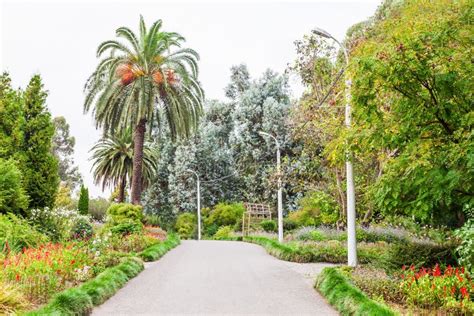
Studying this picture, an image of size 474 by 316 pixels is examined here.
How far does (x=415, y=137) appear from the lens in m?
12.3

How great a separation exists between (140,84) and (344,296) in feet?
68.9

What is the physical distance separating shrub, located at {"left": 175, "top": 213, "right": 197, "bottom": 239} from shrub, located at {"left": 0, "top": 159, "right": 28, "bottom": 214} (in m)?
28.8

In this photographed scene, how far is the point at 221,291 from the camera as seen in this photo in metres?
12.1

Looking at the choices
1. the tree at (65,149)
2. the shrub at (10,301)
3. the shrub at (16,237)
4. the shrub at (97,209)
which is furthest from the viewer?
the tree at (65,149)

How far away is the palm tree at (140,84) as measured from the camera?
28672 mm

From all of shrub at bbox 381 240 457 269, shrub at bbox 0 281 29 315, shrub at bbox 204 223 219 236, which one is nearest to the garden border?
shrub at bbox 0 281 29 315

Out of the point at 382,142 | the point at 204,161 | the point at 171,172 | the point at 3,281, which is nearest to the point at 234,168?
the point at 204,161

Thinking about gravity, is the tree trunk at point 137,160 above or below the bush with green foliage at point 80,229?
above

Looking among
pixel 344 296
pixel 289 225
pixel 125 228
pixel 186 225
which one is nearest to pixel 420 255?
pixel 344 296

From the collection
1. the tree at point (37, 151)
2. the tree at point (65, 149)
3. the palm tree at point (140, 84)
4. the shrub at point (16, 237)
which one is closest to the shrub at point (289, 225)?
the palm tree at point (140, 84)

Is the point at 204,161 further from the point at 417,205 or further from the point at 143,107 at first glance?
the point at 417,205

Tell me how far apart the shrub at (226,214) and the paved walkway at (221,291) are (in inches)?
1108

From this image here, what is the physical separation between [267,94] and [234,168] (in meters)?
8.00

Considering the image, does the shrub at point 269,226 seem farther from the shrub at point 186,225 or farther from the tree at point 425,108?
the tree at point 425,108
